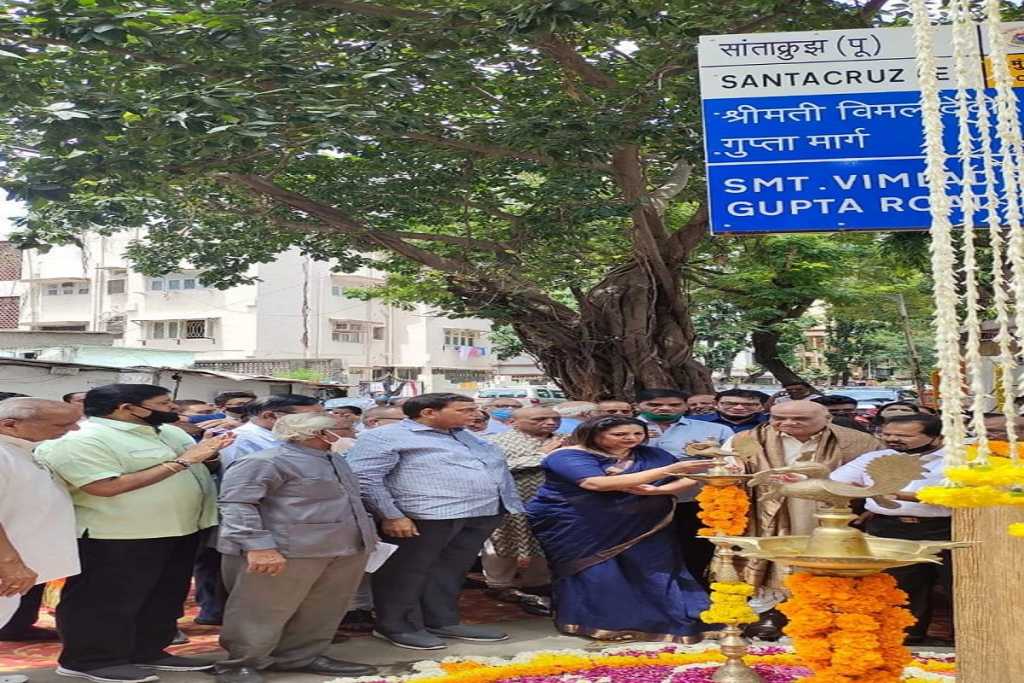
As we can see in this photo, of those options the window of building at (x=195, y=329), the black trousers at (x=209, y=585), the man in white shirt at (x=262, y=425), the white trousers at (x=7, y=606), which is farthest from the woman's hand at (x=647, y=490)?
the window of building at (x=195, y=329)

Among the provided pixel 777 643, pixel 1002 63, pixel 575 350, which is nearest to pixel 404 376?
pixel 575 350

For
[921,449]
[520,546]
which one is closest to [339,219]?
[520,546]

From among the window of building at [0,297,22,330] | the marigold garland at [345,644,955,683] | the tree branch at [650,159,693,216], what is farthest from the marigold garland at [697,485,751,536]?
the window of building at [0,297,22,330]

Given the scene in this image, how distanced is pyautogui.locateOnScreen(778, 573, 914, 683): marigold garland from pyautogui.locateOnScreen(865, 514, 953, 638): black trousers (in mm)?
2570

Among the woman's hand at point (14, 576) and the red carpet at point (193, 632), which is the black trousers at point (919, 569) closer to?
the red carpet at point (193, 632)

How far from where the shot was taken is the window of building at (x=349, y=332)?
38866mm

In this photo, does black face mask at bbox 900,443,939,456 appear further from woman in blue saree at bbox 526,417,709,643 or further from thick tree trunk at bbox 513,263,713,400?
thick tree trunk at bbox 513,263,713,400

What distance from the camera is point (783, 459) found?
18.7ft

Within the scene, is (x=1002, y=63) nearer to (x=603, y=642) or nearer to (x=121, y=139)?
(x=603, y=642)

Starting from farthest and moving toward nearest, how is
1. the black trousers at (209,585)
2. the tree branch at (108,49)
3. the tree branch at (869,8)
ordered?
1. the tree branch at (869,8)
2. the tree branch at (108,49)
3. the black trousers at (209,585)

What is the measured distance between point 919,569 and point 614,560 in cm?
171

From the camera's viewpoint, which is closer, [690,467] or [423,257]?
[690,467]

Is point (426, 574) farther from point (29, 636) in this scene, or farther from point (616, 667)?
point (29, 636)

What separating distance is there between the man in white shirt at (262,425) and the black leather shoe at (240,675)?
125 cm
